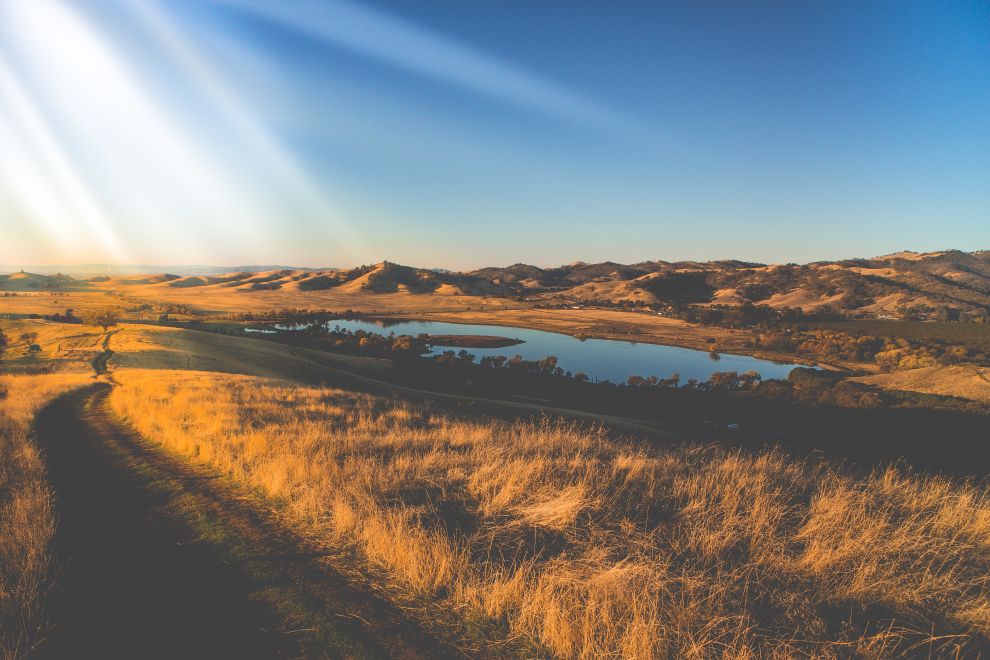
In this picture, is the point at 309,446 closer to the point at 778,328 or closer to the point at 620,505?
the point at 620,505

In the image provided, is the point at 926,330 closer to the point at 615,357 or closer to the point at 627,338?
the point at 627,338

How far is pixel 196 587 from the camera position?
14.8ft

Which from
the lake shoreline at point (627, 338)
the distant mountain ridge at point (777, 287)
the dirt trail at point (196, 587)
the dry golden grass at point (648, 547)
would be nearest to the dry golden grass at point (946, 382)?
the lake shoreline at point (627, 338)

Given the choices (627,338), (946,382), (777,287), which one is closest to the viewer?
(946,382)

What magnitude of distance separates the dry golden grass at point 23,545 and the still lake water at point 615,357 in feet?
184

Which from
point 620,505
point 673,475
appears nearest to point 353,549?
point 620,505

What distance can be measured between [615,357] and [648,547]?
72079mm

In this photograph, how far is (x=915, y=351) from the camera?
63.8 metres

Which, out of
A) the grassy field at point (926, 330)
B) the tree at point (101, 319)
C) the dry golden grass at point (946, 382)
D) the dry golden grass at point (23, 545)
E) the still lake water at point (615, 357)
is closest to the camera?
the dry golden grass at point (23, 545)

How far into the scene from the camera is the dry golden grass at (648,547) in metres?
3.51

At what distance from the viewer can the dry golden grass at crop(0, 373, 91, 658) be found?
11.9 ft

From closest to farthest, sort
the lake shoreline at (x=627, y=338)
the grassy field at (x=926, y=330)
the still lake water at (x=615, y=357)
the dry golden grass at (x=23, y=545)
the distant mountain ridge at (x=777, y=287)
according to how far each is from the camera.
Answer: the dry golden grass at (x=23, y=545) < the still lake water at (x=615, y=357) < the lake shoreline at (x=627, y=338) < the grassy field at (x=926, y=330) < the distant mountain ridge at (x=777, y=287)

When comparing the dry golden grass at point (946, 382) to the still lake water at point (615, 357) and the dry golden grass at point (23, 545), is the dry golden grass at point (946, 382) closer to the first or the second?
the still lake water at point (615, 357)

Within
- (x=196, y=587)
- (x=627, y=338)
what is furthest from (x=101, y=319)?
(x=627, y=338)
